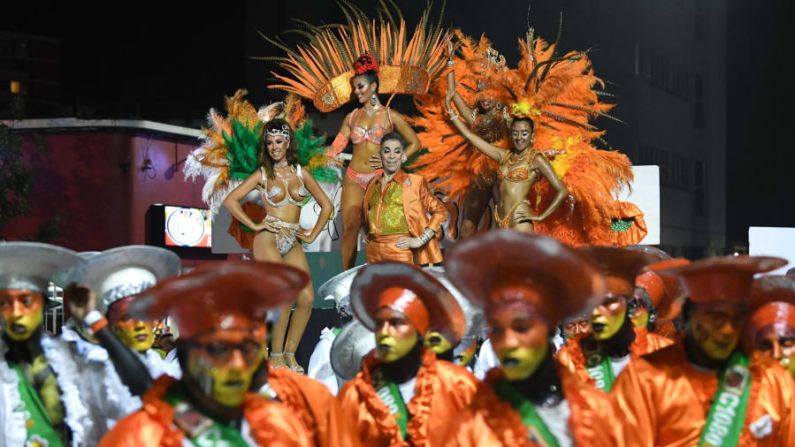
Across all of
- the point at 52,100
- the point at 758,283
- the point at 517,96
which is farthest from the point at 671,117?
the point at 758,283

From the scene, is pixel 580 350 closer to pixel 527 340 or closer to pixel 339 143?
pixel 527 340

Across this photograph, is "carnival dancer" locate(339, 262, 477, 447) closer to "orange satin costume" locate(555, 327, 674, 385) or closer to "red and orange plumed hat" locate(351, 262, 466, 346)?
"red and orange plumed hat" locate(351, 262, 466, 346)

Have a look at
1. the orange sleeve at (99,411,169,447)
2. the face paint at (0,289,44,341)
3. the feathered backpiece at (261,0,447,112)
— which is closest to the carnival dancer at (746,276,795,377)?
the orange sleeve at (99,411,169,447)

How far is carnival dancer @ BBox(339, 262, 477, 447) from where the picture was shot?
522 centimetres

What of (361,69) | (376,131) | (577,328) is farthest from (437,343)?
(361,69)

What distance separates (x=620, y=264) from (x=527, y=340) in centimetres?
165

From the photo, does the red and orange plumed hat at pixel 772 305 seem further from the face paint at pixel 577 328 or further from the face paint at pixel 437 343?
the face paint at pixel 437 343

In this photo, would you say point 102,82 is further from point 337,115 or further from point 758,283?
point 758,283

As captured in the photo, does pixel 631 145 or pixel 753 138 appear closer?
pixel 753 138

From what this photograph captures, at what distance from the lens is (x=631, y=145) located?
77.9ft

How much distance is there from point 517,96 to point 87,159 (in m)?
15.2

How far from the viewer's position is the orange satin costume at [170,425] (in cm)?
373

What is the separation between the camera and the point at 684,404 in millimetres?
4684

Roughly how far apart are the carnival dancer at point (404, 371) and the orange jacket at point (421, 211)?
176 inches
